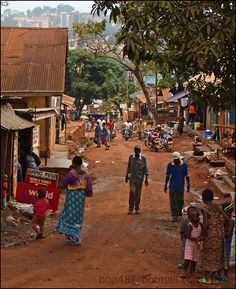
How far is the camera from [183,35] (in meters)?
8.04

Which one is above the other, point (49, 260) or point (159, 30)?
point (159, 30)

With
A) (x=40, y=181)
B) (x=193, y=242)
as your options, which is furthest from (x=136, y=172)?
(x=193, y=242)

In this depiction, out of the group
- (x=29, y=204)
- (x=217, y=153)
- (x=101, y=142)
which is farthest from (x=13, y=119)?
(x=101, y=142)

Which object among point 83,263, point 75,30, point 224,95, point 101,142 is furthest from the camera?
point 75,30

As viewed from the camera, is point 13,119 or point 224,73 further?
point 13,119

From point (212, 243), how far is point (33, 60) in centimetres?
1326

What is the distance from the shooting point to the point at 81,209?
9.03 m

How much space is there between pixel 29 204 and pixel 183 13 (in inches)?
207

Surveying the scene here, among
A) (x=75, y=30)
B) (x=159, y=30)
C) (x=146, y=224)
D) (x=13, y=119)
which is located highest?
(x=75, y=30)

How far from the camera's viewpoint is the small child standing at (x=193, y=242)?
→ 24.1 ft

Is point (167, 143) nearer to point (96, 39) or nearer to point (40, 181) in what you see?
point (96, 39)

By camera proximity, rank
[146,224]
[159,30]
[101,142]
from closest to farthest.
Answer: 1. [159,30]
2. [146,224]
3. [101,142]

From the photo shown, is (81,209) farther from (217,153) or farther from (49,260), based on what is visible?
(217,153)

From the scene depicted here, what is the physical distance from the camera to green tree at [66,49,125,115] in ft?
165
